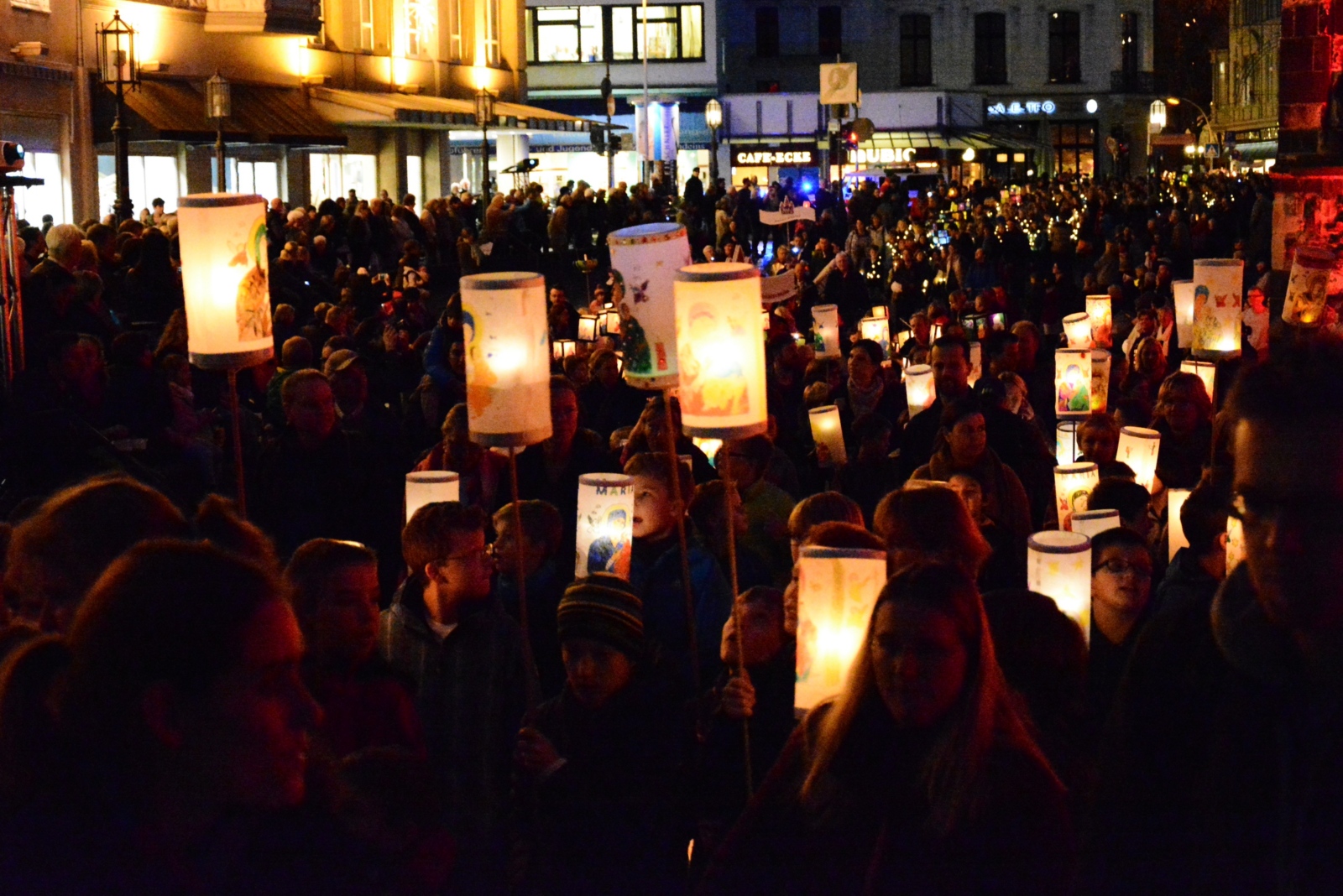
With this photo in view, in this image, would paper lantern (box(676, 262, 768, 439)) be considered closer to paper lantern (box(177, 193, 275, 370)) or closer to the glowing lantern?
paper lantern (box(177, 193, 275, 370))

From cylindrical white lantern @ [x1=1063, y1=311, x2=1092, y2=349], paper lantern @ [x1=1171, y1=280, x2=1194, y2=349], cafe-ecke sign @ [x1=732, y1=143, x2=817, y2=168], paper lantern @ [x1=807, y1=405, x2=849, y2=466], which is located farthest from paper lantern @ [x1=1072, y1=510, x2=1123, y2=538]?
cafe-ecke sign @ [x1=732, y1=143, x2=817, y2=168]

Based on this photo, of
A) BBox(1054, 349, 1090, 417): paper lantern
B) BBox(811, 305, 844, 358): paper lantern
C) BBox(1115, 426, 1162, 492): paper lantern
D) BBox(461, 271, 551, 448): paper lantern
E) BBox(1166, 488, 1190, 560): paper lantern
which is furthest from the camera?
BBox(811, 305, 844, 358): paper lantern

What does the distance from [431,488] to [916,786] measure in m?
3.55

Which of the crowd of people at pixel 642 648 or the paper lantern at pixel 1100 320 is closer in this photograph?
the crowd of people at pixel 642 648

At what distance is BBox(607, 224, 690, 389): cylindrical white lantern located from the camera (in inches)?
238

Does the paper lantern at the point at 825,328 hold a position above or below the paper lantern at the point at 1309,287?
below

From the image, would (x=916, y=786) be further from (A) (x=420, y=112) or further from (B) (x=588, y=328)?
(A) (x=420, y=112)

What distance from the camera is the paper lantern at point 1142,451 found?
8258 millimetres

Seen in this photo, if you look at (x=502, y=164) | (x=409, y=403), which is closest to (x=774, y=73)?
(x=502, y=164)

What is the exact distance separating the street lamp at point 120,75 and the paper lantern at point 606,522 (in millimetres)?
16111

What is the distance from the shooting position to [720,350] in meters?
5.27

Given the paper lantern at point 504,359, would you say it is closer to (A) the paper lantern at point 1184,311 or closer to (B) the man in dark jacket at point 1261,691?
(B) the man in dark jacket at point 1261,691

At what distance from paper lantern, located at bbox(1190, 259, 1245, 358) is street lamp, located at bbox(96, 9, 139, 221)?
47.5ft

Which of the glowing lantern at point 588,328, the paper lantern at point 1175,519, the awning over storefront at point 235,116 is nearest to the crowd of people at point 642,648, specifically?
the paper lantern at point 1175,519
